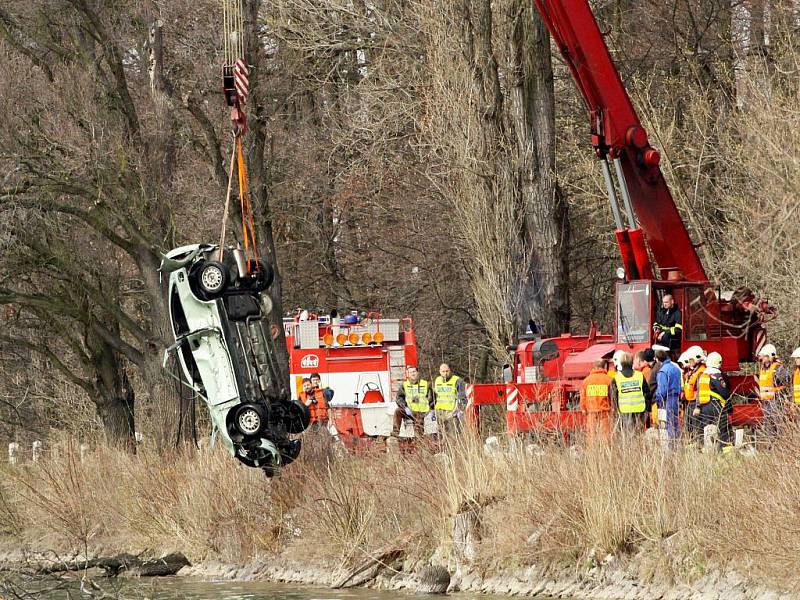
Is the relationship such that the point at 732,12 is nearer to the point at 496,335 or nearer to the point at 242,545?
the point at 496,335

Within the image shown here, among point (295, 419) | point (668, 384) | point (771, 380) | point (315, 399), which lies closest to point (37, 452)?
point (315, 399)

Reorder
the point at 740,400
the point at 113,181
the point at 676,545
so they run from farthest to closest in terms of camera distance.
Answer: the point at 113,181, the point at 740,400, the point at 676,545

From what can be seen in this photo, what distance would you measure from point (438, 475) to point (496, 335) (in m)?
8.09

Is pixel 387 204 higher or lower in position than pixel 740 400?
higher

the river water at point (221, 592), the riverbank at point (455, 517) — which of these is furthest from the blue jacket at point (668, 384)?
the river water at point (221, 592)

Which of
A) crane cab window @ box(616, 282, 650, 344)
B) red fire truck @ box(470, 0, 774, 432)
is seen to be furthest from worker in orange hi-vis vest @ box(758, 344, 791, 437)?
crane cab window @ box(616, 282, 650, 344)

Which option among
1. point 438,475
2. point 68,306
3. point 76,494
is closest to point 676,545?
point 438,475

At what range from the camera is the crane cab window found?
836 inches

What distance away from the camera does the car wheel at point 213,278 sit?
18094mm

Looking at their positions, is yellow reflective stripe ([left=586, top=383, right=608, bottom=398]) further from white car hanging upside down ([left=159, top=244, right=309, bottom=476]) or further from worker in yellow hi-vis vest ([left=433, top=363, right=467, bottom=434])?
white car hanging upside down ([left=159, top=244, right=309, bottom=476])

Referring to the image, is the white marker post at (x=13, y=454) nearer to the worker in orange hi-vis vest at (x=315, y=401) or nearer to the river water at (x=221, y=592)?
the worker in orange hi-vis vest at (x=315, y=401)

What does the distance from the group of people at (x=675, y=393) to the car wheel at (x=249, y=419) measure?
3617 millimetres

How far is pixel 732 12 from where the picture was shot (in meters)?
27.6

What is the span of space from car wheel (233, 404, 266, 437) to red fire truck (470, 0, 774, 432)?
358 cm
